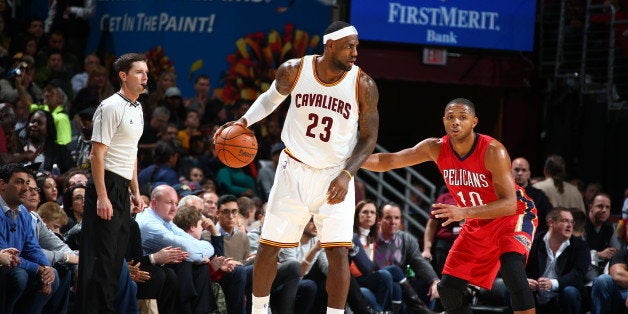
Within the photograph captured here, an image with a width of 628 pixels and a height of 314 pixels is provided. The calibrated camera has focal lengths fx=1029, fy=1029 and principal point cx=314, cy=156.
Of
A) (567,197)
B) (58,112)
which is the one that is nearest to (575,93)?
(567,197)

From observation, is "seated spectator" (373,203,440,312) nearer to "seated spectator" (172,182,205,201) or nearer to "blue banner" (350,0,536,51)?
"seated spectator" (172,182,205,201)

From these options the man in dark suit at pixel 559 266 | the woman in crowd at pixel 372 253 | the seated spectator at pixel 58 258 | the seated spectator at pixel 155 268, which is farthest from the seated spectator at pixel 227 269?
the man in dark suit at pixel 559 266

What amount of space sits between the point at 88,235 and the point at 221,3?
724 centimetres

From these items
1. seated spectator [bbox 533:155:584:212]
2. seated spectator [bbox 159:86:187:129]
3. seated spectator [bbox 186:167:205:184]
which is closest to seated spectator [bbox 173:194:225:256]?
seated spectator [bbox 186:167:205:184]

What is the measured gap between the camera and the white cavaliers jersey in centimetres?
659

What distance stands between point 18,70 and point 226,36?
3380mm

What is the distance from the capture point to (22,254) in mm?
7539

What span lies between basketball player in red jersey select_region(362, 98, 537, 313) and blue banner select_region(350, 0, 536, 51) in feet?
19.7

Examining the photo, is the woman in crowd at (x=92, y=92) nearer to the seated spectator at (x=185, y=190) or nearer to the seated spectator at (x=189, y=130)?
the seated spectator at (x=189, y=130)

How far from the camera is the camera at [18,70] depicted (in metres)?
11.0

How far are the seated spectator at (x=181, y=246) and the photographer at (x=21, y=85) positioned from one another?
9.98 ft

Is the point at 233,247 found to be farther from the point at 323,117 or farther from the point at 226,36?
the point at 226,36

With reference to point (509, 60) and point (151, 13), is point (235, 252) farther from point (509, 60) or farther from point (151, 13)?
point (509, 60)

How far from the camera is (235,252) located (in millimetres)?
9305
